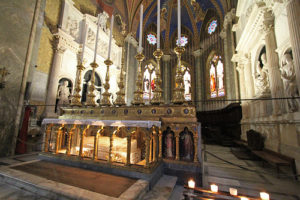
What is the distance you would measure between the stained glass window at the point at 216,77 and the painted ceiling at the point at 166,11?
3.53 meters

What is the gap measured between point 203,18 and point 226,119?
33.6 feet

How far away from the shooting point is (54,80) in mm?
6445

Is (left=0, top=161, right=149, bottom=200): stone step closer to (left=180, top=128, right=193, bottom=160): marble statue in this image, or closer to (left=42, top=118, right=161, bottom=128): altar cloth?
(left=42, top=118, right=161, bottom=128): altar cloth

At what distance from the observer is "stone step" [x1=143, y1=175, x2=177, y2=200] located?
1.96 meters

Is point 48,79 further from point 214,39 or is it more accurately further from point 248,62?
point 214,39

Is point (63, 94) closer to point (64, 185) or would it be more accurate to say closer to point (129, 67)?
point (64, 185)

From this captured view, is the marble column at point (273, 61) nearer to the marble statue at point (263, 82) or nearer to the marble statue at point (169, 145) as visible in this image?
the marble statue at point (263, 82)

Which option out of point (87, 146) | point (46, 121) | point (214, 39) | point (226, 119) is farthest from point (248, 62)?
point (46, 121)

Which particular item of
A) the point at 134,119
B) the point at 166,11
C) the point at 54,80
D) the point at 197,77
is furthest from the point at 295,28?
the point at 166,11

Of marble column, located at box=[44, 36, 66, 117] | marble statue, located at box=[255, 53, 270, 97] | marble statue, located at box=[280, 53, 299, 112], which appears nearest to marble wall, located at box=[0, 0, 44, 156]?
marble column, located at box=[44, 36, 66, 117]

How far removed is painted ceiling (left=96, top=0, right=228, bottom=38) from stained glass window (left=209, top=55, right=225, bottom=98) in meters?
3.53

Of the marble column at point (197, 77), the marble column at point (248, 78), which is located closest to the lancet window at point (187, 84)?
the marble column at point (197, 77)

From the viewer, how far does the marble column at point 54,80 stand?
6149 millimetres

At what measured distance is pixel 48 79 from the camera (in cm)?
639
